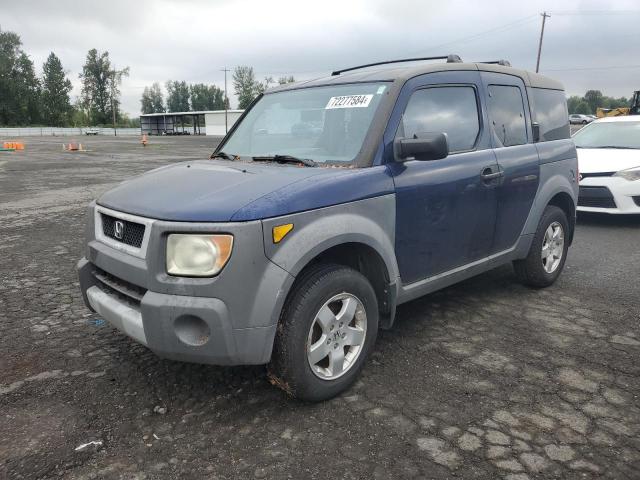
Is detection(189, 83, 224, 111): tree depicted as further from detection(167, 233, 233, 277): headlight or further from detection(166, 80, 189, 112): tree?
detection(167, 233, 233, 277): headlight

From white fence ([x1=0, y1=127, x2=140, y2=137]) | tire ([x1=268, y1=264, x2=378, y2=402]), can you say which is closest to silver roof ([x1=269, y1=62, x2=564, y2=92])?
tire ([x1=268, y1=264, x2=378, y2=402])

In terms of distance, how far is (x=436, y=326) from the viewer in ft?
13.0

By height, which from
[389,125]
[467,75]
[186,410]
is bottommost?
[186,410]

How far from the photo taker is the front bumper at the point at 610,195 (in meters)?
7.40

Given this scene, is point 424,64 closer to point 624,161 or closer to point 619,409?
point 619,409

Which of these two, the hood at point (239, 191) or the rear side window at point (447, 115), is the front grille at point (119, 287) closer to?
the hood at point (239, 191)

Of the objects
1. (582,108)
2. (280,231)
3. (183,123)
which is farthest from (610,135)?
(582,108)

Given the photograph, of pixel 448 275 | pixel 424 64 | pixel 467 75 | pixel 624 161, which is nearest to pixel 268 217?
pixel 448 275

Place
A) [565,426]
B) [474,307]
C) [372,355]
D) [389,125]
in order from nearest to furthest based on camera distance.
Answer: [565,426] → [389,125] → [372,355] → [474,307]

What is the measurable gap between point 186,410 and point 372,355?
128cm

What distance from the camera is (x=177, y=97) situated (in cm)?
14412

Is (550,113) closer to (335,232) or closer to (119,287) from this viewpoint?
(335,232)

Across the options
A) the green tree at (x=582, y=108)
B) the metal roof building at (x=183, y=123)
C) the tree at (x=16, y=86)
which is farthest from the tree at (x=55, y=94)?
the green tree at (x=582, y=108)

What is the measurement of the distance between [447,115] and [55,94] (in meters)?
112
